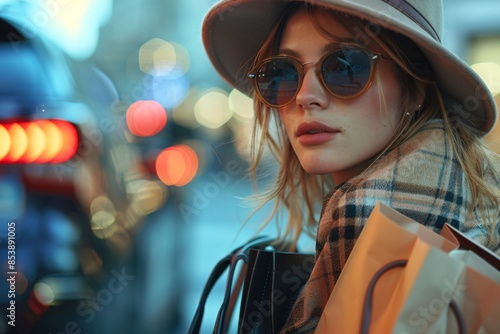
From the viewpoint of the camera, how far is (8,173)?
254cm

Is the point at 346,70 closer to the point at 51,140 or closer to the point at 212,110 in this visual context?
the point at 51,140

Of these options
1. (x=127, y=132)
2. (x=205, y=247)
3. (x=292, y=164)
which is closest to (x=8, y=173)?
(x=292, y=164)

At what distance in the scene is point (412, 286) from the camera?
1075mm

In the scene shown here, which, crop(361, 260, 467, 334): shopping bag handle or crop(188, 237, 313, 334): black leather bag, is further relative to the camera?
crop(188, 237, 313, 334): black leather bag

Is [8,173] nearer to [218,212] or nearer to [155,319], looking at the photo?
[155,319]

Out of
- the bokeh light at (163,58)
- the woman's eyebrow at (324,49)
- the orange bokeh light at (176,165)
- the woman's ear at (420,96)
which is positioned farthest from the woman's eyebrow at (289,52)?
the bokeh light at (163,58)

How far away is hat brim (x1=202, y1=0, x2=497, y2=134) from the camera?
152 cm

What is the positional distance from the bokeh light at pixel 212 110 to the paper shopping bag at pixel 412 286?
21.7 ft

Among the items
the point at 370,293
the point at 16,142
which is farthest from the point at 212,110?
the point at 370,293

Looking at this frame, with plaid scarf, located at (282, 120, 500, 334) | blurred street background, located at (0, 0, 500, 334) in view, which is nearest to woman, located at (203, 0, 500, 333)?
plaid scarf, located at (282, 120, 500, 334)

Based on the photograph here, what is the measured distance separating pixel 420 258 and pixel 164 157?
14.5 ft

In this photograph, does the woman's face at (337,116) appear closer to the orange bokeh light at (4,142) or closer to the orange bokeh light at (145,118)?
the orange bokeh light at (4,142)

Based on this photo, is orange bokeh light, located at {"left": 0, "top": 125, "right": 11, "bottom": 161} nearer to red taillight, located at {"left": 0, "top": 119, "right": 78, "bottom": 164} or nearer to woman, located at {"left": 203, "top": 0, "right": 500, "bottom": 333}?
red taillight, located at {"left": 0, "top": 119, "right": 78, "bottom": 164}

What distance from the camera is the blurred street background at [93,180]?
8.59 ft
